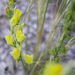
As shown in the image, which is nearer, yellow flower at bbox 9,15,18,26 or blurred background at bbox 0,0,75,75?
yellow flower at bbox 9,15,18,26

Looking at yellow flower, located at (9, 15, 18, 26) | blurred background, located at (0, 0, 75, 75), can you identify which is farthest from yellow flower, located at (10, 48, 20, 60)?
blurred background, located at (0, 0, 75, 75)

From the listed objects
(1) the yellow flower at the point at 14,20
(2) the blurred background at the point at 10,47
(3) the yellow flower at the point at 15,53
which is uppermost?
(1) the yellow flower at the point at 14,20

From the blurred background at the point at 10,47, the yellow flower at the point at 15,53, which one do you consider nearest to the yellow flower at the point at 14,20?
the yellow flower at the point at 15,53

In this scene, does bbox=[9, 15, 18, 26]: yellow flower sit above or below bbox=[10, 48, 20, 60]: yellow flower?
above

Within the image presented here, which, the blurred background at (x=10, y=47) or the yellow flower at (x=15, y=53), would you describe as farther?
the blurred background at (x=10, y=47)

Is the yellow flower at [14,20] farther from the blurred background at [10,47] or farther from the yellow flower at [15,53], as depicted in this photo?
the blurred background at [10,47]

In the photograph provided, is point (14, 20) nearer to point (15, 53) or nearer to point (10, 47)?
point (15, 53)

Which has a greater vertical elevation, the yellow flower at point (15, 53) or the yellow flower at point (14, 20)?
the yellow flower at point (14, 20)

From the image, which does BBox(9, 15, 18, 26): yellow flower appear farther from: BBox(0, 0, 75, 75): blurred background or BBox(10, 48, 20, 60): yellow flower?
BBox(0, 0, 75, 75): blurred background

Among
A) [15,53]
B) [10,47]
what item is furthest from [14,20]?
[10,47]

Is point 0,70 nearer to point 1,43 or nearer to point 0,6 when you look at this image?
point 1,43

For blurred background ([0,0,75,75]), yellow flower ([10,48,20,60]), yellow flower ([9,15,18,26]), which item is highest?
yellow flower ([9,15,18,26])
